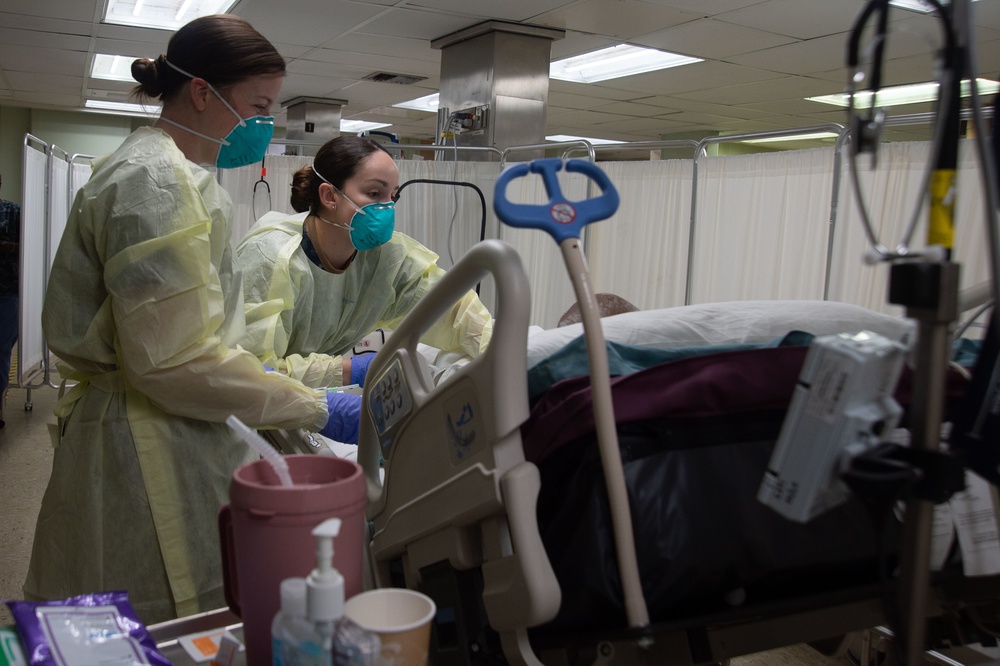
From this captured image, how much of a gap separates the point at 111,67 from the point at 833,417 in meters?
8.08

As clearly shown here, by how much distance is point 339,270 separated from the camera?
2508 millimetres

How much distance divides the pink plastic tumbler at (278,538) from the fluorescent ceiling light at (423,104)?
7708 millimetres

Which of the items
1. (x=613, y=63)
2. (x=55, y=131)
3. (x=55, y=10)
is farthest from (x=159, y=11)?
(x=55, y=131)

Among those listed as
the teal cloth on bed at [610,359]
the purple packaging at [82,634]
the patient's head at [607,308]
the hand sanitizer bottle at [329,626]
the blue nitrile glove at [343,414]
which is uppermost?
the teal cloth on bed at [610,359]

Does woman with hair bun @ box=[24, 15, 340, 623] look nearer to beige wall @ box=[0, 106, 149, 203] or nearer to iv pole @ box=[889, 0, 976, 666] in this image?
iv pole @ box=[889, 0, 976, 666]

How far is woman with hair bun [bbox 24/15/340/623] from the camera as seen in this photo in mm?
1471

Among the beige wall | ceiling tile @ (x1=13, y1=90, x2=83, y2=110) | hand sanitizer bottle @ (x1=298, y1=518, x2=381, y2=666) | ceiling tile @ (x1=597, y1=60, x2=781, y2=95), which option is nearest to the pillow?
hand sanitizer bottle @ (x1=298, y1=518, x2=381, y2=666)

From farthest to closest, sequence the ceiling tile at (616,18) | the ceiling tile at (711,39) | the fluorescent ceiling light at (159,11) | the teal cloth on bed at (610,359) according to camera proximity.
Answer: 1. the fluorescent ceiling light at (159,11)
2. the ceiling tile at (711,39)
3. the ceiling tile at (616,18)
4. the teal cloth on bed at (610,359)

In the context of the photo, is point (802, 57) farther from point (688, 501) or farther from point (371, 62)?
point (688, 501)

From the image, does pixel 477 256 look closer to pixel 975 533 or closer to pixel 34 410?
pixel 975 533

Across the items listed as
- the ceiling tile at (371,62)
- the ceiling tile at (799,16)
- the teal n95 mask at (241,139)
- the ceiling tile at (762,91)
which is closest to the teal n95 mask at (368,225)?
the teal n95 mask at (241,139)

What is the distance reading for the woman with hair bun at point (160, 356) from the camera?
4.83ft

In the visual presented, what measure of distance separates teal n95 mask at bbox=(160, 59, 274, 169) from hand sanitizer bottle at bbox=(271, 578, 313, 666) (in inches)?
49.2

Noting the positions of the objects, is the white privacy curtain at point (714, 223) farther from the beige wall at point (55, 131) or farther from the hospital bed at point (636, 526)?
the beige wall at point (55, 131)
